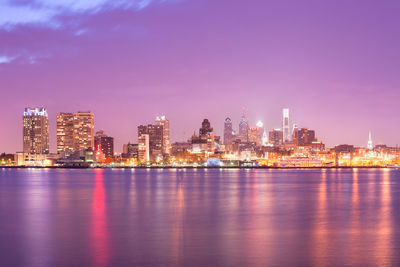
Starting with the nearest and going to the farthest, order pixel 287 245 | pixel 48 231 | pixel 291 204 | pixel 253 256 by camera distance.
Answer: pixel 253 256, pixel 287 245, pixel 48 231, pixel 291 204

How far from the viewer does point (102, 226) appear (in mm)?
36156

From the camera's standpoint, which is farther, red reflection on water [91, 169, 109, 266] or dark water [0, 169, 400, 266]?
red reflection on water [91, 169, 109, 266]

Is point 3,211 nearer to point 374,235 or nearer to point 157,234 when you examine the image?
point 157,234

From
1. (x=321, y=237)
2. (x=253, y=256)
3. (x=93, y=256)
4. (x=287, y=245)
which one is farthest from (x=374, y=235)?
(x=93, y=256)

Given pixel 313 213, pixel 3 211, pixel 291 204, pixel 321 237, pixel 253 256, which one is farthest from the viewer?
pixel 291 204

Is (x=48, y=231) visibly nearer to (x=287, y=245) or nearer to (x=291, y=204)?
(x=287, y=245)

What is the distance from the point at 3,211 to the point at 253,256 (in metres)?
29.7

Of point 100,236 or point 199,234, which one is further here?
point 199,234

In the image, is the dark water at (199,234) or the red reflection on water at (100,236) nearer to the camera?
the dark water at (199,234)

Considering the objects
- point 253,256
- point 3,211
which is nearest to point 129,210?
point 3,211

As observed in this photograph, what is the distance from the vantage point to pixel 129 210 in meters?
47.1

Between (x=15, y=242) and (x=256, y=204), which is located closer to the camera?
(x=15, y=242)

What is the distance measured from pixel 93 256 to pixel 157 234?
7411 mm

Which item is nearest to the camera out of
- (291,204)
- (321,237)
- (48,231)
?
(321,237)
